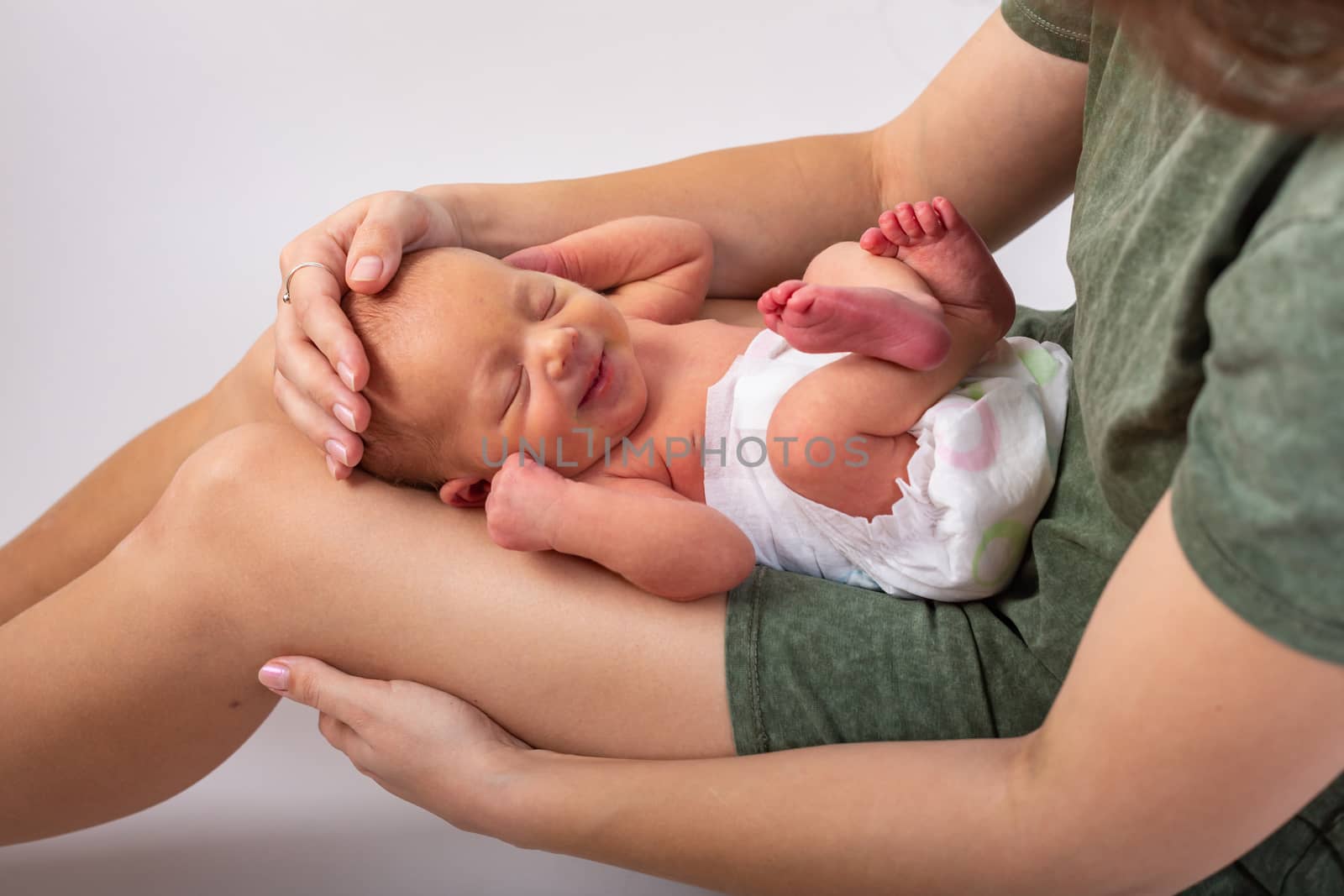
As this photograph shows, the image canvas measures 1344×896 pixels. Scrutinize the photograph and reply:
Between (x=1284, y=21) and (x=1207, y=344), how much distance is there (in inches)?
7.3

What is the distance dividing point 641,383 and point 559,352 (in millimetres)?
127

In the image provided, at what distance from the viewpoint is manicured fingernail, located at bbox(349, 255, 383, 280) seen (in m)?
1.13

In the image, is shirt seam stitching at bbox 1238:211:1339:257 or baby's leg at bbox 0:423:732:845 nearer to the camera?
shirt seam stitching at bbox 1238:211:1339:257

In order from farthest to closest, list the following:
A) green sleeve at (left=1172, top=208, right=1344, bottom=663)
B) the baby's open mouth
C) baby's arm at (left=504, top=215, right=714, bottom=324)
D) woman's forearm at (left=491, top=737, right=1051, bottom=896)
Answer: baby's arm at (left=504, top=215, right=714, bottom=324)
the baby's open mouth
woman's forearm at (left=491, top=737, right=1051, bottom=896)
green sleeve at (left=1172, top=208, right=1344, bottom=663)

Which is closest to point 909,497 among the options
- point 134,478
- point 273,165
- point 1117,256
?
point 1117,256

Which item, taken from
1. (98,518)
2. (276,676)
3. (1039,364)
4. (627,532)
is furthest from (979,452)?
(98,518)

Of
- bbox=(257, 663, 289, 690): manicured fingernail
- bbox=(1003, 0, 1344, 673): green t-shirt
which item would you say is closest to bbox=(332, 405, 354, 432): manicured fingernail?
bbox=(257, 663, 289, 690): manicured fingernail

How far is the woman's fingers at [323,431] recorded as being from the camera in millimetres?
1078

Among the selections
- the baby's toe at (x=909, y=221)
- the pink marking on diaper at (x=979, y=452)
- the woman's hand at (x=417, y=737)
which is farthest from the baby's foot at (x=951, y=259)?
the woman's hand at (x=417, y=737)

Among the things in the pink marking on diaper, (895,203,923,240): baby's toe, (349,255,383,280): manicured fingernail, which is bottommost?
the pink marking on diaper

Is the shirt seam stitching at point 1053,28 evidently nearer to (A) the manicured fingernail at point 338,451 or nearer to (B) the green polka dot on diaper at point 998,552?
(B) the green polka dot on diaper at point 998,552

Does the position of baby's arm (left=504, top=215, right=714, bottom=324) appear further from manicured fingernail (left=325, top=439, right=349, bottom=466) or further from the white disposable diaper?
manicured fingernail (left=325, top=439, right=349, bottom=466)

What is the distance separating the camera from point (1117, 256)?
0.83m

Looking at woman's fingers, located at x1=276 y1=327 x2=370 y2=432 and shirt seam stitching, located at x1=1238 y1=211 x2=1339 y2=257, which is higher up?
shirt seam stitching, located at x1=1238 y1=211 x2=1339 y2=257
